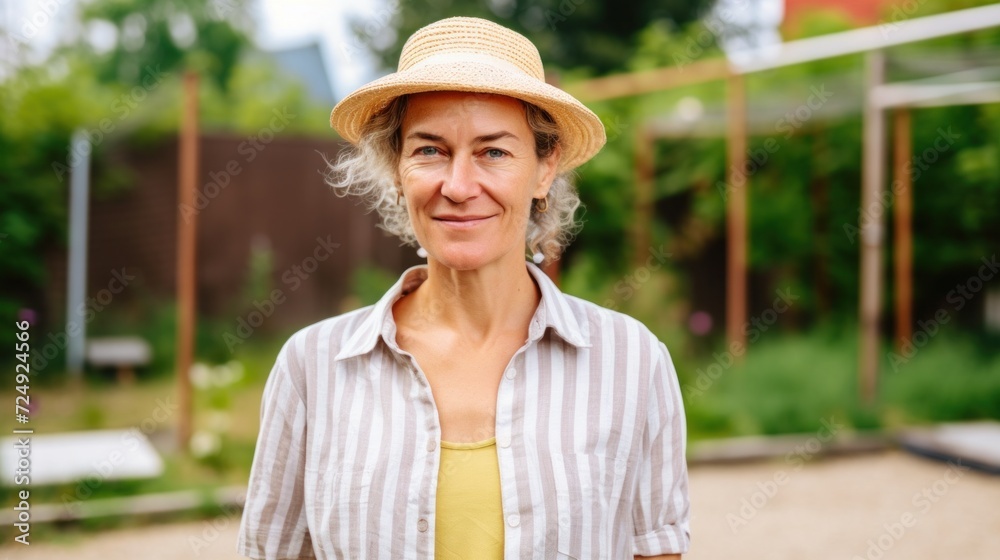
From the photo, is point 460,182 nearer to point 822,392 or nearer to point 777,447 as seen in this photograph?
point 777,447

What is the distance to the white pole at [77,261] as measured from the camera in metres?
7.98

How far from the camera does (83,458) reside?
5.34 metres

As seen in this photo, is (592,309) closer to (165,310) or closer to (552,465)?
(552,465)

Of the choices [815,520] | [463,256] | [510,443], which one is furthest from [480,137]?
[815,520]

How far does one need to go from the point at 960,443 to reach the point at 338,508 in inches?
218

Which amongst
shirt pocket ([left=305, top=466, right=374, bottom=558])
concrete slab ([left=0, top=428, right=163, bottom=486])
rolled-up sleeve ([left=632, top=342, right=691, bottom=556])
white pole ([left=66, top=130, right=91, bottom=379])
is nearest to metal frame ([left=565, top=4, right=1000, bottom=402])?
concrete slab ([left=0, top=428, right=163, bottom=486])

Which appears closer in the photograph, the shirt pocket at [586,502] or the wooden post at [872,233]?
the shirt pocket at [586,502]

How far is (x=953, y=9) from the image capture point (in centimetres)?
893

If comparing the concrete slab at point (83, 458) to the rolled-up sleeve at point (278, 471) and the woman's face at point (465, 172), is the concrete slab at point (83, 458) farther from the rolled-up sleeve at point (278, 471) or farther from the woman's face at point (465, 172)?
the woman's face at point (465, 172)

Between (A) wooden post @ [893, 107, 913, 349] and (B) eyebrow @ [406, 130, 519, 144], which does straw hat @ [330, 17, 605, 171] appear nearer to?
(B) eyebrow @ [406, 130, 519, 144]

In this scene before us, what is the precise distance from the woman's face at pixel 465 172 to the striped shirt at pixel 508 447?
0.19 meters

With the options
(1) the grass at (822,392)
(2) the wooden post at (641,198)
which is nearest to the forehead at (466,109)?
(1) the grass at (822,392)

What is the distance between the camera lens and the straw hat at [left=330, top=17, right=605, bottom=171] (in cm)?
175

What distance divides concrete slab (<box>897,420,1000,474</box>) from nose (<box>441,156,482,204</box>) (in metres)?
5.22
